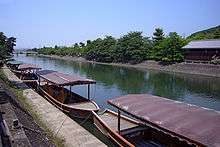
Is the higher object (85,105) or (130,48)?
(130,48)

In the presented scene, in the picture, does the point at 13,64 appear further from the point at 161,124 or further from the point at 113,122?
the point at 161,124

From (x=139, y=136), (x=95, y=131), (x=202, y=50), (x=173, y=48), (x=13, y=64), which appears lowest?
(x=95, y=131)

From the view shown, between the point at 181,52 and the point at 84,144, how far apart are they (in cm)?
4865

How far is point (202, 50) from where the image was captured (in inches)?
2095

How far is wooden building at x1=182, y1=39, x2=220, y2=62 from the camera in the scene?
167 feet

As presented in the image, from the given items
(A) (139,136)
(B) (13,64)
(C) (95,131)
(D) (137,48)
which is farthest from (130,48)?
(A) (139,136)

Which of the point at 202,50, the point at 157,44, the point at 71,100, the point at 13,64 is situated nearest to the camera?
the point at 71,100

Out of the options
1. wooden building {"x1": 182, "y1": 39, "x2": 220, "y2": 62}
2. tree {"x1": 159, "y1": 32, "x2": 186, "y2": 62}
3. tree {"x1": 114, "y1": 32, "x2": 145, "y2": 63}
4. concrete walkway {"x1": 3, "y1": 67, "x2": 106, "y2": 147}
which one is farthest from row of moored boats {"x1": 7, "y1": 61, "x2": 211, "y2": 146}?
tree {"x1": 114, "y1": 32, "x2": 145, "y2": 63}

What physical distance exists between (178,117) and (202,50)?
46884 millimetres

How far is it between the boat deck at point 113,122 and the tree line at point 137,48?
42096 mm

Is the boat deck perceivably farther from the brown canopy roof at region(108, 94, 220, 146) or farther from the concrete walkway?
the brown canopy roof at region(108, 94, 220, 146)

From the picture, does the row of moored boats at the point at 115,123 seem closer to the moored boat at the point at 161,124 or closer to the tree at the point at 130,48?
the moored boat at the point at 161,124

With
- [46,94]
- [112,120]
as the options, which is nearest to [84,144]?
[112,120]

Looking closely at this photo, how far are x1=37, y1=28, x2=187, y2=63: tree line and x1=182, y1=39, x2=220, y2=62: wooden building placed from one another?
1.62 metres
